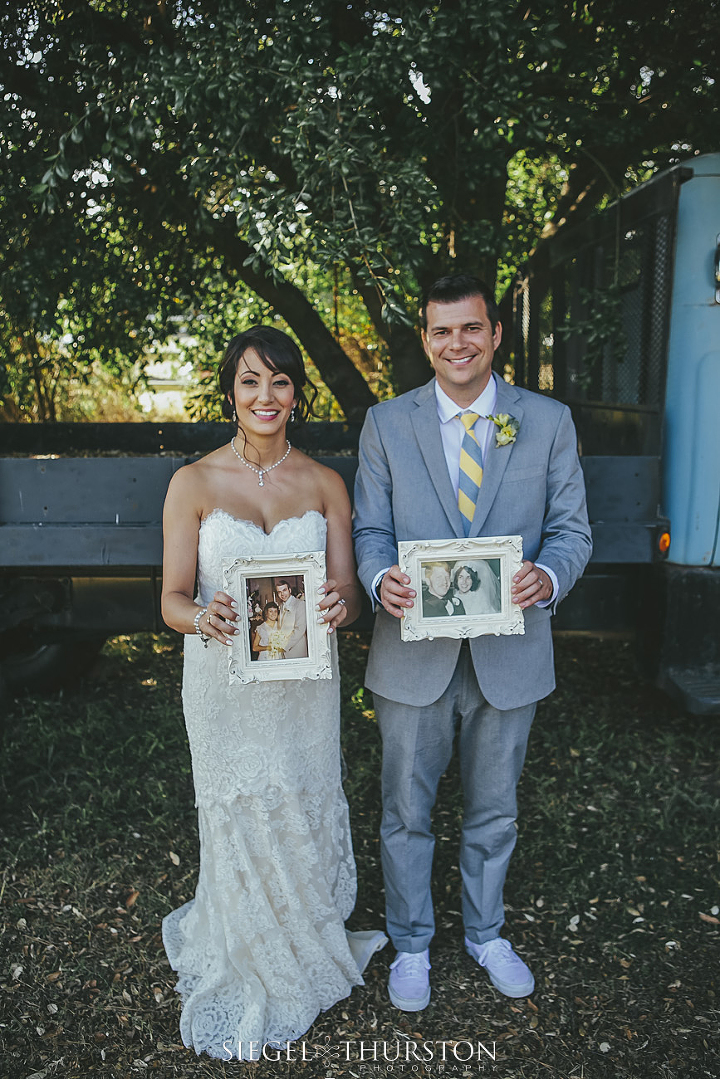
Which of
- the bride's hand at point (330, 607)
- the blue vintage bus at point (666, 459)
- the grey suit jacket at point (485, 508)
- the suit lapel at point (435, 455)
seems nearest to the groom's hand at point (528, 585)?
the grey suit jacket at point (485, 508)

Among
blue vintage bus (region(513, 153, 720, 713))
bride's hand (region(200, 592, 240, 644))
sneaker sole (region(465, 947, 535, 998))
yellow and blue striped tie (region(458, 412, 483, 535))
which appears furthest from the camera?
blue vintage bus (region(513, 153, 720, 713))

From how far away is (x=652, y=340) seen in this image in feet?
12.4

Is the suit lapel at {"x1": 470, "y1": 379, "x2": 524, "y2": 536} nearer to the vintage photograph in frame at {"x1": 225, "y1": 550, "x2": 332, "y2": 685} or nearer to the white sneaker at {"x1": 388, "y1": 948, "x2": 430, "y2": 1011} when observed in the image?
the vintage photograph in frame at {"x1": 225, "y1": 550, "x2": 332, "y2": 685}

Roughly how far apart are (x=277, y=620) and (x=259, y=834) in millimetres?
746

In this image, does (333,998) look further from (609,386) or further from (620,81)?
(620,81)

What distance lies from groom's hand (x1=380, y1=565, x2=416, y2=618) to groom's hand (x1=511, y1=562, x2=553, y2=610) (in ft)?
0.95

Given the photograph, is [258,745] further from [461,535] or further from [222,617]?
[461,535]

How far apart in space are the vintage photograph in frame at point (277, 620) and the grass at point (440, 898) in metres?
1.20

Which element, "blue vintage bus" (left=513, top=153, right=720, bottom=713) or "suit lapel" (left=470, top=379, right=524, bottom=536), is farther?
"blue vintage bus" (left=513, top=153, right=720, bottom=713)

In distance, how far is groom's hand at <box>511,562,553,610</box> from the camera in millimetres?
2416

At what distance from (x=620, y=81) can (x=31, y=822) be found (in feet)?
17.1

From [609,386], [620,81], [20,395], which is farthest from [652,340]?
[20,395]

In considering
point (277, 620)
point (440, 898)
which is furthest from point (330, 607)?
point (440, 898)

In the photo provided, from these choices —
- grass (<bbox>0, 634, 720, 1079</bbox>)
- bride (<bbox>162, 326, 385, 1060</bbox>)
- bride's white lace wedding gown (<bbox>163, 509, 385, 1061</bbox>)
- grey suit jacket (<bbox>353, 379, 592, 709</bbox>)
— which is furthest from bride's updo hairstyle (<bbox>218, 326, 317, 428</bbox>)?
grass (<bbox>0, 634, 720, 1079</bbox>)
